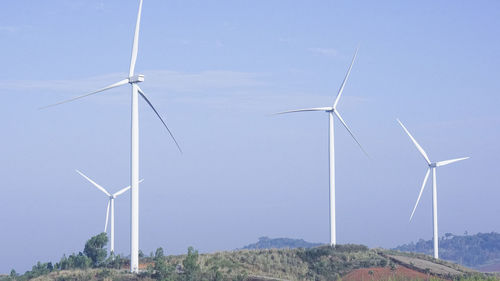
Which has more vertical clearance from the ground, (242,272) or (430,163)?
(430,163)

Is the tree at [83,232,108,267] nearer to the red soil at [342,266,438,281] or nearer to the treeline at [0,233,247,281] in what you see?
the treeline at [0,233,247,281]

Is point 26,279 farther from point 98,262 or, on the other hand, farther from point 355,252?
point 355,252

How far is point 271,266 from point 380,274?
33.2 feet

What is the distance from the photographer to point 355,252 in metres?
76.6

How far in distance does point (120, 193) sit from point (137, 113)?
106 ft

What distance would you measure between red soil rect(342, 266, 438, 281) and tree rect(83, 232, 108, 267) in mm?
24191

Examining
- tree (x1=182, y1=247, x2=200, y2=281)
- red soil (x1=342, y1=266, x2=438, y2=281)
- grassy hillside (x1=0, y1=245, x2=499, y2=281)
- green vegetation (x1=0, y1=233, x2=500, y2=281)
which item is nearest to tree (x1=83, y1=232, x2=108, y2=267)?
green vegetation (x1=0, y1=233, x2=500, y2=281)

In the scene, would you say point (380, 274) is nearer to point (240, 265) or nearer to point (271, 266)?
point (271, 266)

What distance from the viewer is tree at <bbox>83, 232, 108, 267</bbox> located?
71562 millimetres

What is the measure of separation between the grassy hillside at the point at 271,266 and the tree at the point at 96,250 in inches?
71.6

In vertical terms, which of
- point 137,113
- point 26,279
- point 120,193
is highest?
point 137,113

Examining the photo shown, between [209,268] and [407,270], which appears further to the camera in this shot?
[407,270]

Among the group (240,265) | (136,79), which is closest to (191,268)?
(240,265)

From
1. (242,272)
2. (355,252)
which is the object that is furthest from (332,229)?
(242,272)
